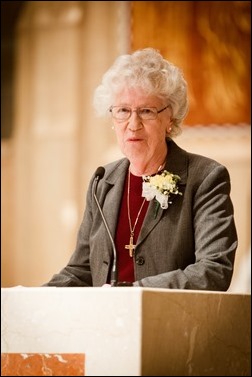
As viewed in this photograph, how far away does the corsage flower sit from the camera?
128 inches

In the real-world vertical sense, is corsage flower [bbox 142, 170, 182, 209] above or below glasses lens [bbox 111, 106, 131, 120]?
below

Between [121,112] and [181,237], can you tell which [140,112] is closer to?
[121,112]

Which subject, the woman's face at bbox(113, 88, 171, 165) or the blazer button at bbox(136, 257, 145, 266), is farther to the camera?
the woman's face at bbox(113, 88, 171, 165)

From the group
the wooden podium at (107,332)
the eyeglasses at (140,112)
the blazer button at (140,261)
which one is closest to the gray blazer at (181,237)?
the blazer button at (140,261)

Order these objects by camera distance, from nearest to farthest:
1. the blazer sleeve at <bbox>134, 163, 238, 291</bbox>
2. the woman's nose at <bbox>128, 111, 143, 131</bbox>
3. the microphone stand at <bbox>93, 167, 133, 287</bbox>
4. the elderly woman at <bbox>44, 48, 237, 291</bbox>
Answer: the microphone stand at <bbox>93, 167, 133, 287</bbox>, the blazer sleeve at <bbox>134, 163, 238, 291</bbox>, the elderly woman at <bbox>44, 48, 237, 291</bbox>, the woman's nose at <bbox>128, 111, 143, 131</bbox>

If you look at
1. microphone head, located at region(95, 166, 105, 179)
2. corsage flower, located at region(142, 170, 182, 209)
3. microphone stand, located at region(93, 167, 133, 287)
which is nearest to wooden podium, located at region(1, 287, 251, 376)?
microphone stand, located at region(93, 167, 133, 287)

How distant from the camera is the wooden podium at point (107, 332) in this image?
2549mm

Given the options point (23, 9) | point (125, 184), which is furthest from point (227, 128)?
point (125, 184)

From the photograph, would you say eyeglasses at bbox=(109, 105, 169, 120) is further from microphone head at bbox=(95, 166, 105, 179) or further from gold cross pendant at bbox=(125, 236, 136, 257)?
gold cross pendant at bbox=(125, 236, 136, 257)

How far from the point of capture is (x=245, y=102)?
19.1 ft

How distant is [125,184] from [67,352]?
1.03 m

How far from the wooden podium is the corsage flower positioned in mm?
646

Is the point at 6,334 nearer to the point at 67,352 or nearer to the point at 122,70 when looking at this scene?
the point at 67,352

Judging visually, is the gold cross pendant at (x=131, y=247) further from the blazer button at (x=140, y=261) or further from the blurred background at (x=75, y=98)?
the blurred background at (x=75, y=98)
